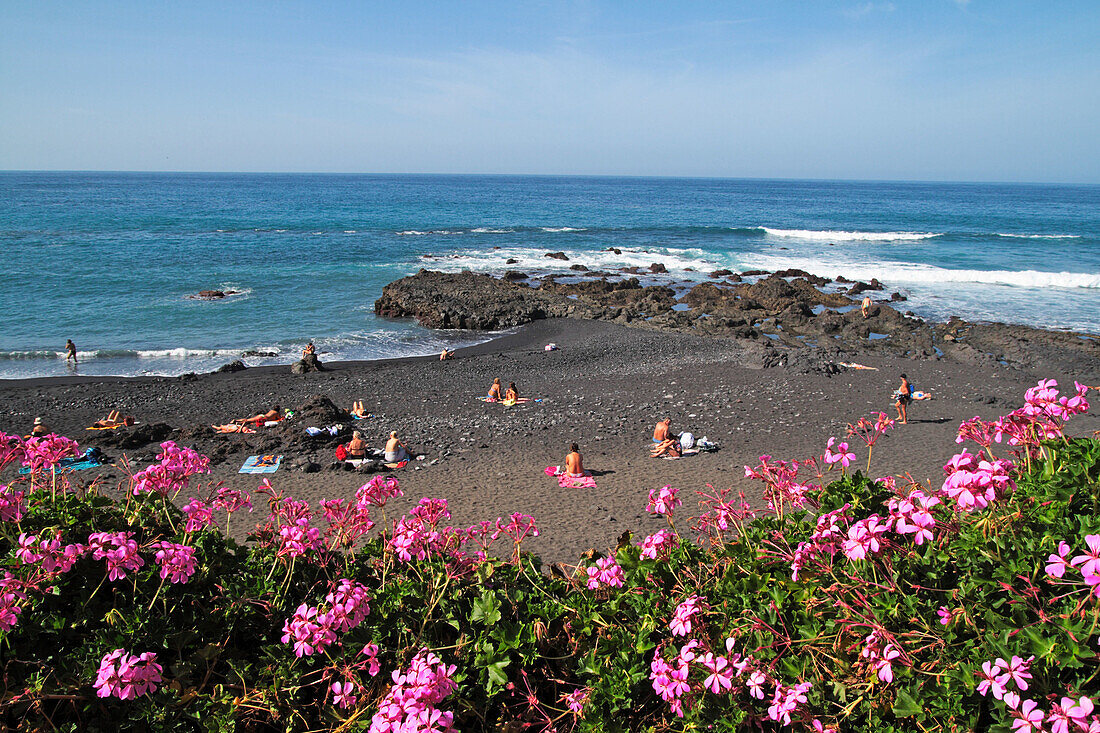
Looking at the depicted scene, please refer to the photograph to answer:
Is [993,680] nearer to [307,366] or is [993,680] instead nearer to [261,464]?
[261,464]

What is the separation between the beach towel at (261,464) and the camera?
10.2m

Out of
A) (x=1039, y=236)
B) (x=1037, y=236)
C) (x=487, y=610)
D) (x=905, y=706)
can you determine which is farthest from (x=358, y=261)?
(x=1039, y=236)

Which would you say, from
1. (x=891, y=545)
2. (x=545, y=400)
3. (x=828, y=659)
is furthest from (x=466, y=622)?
(x=545, y=400)

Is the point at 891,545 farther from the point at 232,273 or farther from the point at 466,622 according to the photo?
the point at 232,273

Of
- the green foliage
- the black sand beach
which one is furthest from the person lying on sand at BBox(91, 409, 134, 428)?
the green foliage

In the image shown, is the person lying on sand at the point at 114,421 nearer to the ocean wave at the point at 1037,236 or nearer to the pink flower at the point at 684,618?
the pink flower at the point at 684,618

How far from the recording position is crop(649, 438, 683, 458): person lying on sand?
1059 centimetres

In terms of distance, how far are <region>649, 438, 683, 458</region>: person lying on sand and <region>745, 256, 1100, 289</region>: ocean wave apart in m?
27.7

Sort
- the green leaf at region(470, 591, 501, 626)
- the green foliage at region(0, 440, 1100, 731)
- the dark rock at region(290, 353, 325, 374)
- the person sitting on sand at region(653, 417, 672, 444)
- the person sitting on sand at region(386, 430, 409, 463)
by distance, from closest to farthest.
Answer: the green foliage at region(0, 440, 1100, 731), the green leaf at region(470, 591, 501, 626), the person sitting on sand at region(386, 430, 409, 463), the person sitting on sand at region(653, 417, 672, 444), the dark rock at region(290, 353, 325, 374)

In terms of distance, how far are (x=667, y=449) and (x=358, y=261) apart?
32.4 meters

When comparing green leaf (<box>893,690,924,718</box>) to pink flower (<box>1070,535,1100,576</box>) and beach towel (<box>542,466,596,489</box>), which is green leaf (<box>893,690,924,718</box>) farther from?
beach towel (<box>542,466,596,489</box>)

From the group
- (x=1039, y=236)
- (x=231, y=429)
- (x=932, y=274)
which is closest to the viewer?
(x=231, y=429)

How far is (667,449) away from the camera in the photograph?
1062 centimetres

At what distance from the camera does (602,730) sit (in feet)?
8.00
